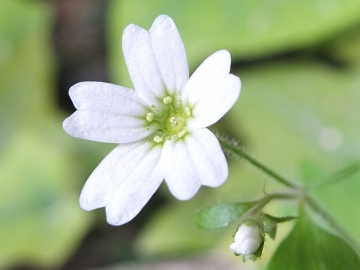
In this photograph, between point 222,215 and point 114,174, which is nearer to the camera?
point 114,174

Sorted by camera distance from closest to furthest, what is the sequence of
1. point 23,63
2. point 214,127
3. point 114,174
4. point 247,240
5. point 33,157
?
point 247,240
point 114,174
point 214,127
point 33,157
point 23,63

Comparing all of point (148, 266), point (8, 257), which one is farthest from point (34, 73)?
point (148, 266)

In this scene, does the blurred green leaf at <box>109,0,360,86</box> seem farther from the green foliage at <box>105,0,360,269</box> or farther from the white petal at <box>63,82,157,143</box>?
the white petal at <box>63,82,157,143</box>

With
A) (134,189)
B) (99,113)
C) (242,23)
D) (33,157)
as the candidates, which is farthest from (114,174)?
(33,157)

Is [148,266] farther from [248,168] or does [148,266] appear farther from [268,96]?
[268,96]

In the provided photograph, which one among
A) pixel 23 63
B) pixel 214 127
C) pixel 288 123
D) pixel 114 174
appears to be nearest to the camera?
pixel 114 174

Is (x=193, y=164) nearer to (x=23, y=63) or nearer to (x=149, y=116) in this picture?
(x=149, y=116)

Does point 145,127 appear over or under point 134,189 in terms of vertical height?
over
